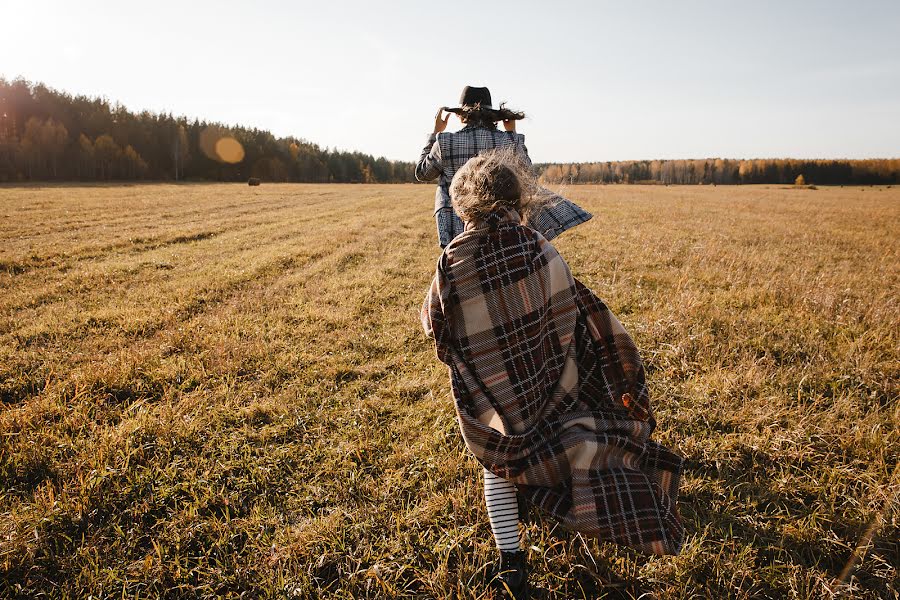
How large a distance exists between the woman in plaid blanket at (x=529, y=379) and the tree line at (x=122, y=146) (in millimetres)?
71562

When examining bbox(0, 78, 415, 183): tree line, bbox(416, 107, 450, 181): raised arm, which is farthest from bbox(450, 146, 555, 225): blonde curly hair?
bbox(0, 78, 415, 183): tree line

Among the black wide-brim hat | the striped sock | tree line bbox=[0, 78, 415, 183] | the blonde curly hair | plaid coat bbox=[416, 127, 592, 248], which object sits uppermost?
tree line bbox=[0, 78, 415, 183]

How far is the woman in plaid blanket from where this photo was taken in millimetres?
1989

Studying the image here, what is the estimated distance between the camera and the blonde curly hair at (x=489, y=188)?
2.16 m

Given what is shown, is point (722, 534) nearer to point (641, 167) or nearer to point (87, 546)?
point (87, 546)

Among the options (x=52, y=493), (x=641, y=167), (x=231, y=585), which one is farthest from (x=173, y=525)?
(x=641, y=167)

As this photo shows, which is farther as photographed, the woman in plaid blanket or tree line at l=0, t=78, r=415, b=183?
tree line at l=0, t=78, r=415, b=183

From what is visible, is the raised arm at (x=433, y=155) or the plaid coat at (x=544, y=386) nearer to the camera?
the plaid coat at (x=544, y=386)

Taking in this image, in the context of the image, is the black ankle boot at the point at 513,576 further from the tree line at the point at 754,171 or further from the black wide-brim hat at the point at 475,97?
the tree line at the point at 754,171

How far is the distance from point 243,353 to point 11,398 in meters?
1.97

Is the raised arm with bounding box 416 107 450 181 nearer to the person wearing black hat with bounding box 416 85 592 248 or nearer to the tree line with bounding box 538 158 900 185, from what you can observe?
the person wearing black hat with bounding box 416 85 592 248

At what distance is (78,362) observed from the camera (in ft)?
15.1

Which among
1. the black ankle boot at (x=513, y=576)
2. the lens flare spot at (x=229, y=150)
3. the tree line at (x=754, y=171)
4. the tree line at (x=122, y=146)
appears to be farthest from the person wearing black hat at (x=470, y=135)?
the tree line at (x=754, y=171)

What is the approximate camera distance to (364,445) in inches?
128
